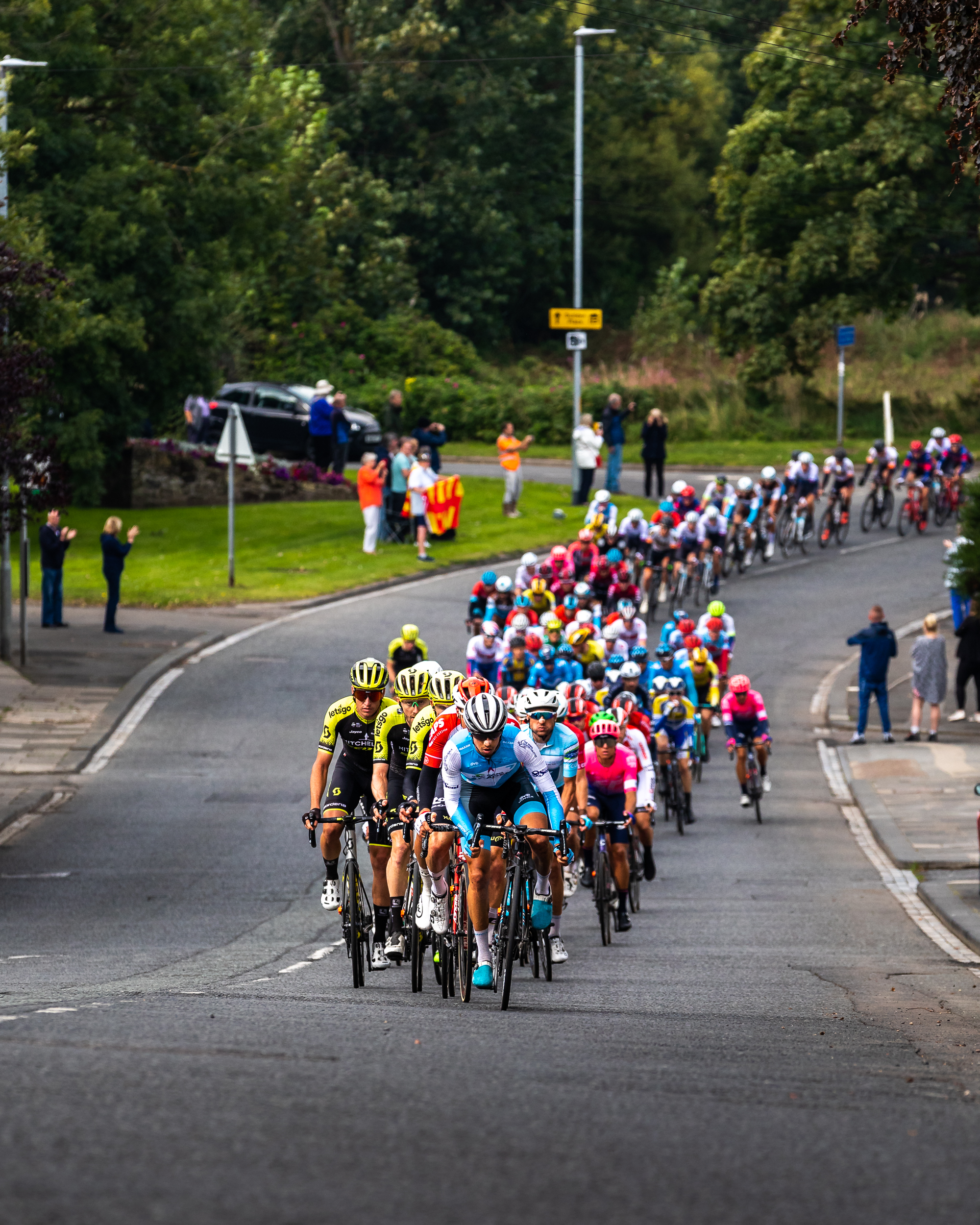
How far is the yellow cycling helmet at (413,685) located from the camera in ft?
38.0

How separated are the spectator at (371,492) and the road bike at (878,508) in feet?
35.3

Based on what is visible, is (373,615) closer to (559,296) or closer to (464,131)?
(464,131)

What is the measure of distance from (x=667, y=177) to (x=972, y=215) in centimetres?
2316

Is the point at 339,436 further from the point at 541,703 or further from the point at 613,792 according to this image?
the point at 541,703

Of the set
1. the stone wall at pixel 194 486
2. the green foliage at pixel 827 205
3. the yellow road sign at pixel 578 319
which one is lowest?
the stone wall at pixel 194 486

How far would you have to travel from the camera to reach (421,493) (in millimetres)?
33906

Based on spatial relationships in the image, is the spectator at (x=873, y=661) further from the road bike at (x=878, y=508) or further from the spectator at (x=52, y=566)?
the road bike at (x=878, y=508)

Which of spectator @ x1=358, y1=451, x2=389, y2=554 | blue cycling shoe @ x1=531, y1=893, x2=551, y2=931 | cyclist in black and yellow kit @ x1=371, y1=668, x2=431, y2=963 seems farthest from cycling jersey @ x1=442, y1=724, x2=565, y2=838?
spectator @ x1=358, y1=451, x2=389, y2=554

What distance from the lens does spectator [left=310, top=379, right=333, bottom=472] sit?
39531 mm

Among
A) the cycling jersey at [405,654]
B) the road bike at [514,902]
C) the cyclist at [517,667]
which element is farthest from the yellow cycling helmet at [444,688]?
the cyclist at [517,667]

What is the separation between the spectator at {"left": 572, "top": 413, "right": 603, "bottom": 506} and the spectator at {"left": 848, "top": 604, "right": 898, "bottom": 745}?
1328cm

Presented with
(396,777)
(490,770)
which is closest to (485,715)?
(490,770)

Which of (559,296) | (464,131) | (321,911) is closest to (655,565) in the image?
(321,911)

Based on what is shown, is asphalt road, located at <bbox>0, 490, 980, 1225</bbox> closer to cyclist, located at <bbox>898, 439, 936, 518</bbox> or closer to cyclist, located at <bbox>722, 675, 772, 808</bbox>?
cyclist, located at <bbox>722, 675, 772, 808</bbox>
